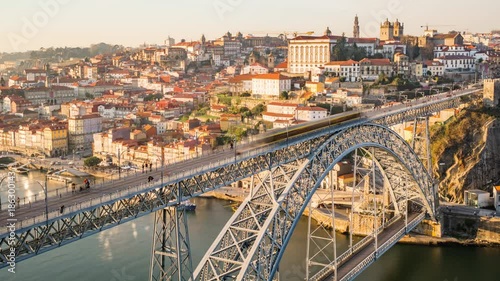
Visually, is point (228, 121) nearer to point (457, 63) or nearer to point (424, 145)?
point (424, 145)

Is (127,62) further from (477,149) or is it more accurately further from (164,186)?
(164,186)

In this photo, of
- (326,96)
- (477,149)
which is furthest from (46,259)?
(326,96)

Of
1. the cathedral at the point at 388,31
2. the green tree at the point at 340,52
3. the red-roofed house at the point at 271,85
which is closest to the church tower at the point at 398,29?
the cathedral at the point at 388,31

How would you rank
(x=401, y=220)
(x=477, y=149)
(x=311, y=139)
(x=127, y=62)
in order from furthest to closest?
(x=127, y=62) → (x=477, y=149) → (x=401, y=220) → (x=311, y=139)

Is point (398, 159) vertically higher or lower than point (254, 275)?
higher


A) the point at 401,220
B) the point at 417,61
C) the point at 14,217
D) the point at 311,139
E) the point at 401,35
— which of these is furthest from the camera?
the point at 401,35

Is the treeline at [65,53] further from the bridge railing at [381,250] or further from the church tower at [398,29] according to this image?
the bridge railing at [381,250]
